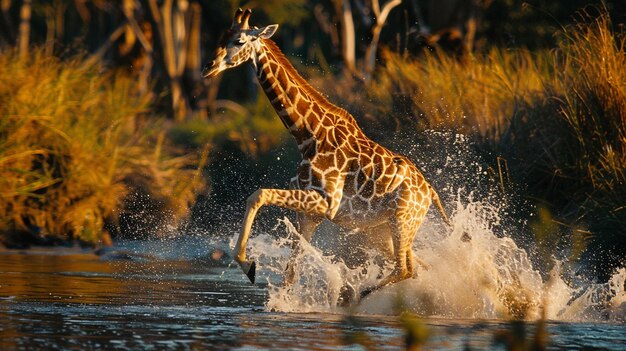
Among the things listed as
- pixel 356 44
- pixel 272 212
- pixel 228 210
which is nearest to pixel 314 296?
pixel 272 212

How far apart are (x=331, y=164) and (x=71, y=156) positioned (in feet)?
21.5

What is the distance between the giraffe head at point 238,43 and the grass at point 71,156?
18.1ft

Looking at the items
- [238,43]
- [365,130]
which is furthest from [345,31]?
[238,43]

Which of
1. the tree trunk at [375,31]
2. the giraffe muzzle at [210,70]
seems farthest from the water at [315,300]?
the tree trunk at [375,31]

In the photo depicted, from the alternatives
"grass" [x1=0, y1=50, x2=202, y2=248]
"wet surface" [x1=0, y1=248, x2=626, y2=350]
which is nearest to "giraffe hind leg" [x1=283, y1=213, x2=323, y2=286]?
"wet surface" [x1=0, y1=248, x2=626, y2=350]

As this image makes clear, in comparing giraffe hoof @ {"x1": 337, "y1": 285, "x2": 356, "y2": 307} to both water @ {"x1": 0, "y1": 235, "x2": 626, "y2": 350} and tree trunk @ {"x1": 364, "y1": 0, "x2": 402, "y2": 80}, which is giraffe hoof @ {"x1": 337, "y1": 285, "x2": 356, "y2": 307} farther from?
tree trunk @ {"x1": 364, "y1": 0, "x2": 402, "y2": 80}

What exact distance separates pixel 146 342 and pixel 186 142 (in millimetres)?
16157

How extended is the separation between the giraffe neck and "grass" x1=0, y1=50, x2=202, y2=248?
553 centimetres

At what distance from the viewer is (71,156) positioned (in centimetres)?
1673

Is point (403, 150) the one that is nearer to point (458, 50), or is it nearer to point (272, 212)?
point (272, 212)

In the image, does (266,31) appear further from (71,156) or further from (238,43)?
(71,156)

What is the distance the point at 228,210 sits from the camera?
64.7ft

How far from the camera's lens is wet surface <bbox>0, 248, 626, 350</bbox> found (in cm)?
848

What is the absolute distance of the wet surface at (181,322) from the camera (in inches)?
334
